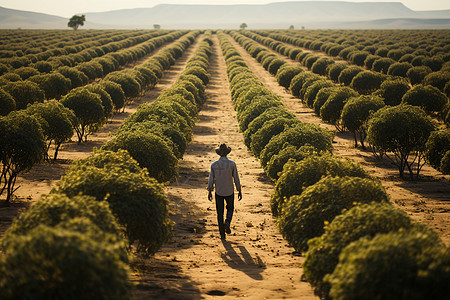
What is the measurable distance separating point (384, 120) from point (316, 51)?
7575 cm

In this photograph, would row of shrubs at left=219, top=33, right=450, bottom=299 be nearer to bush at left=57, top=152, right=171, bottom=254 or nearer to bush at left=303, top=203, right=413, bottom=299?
bush at left=303, top=203, right=413, bottom=299

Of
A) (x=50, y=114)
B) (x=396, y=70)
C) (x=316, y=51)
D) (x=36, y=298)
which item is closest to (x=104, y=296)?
(x=36, y=298)

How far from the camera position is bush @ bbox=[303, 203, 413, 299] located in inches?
259

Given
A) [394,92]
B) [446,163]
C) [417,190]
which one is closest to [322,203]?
[446,163]

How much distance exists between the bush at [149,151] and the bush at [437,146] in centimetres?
1033

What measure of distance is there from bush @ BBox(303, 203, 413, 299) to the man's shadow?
10.1ft

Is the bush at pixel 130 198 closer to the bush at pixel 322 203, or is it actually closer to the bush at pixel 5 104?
the bush at pixel 322 203

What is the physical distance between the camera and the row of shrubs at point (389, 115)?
1742 cm

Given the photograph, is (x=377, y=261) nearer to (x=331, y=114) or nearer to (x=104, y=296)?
(x=104, y=296)

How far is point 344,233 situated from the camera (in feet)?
22.4

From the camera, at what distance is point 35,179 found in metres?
18.0

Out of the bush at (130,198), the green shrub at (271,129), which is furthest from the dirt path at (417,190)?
the bush at (130,198)

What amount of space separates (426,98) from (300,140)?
16945mm

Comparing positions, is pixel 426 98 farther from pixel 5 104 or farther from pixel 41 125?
pixel 5 104
